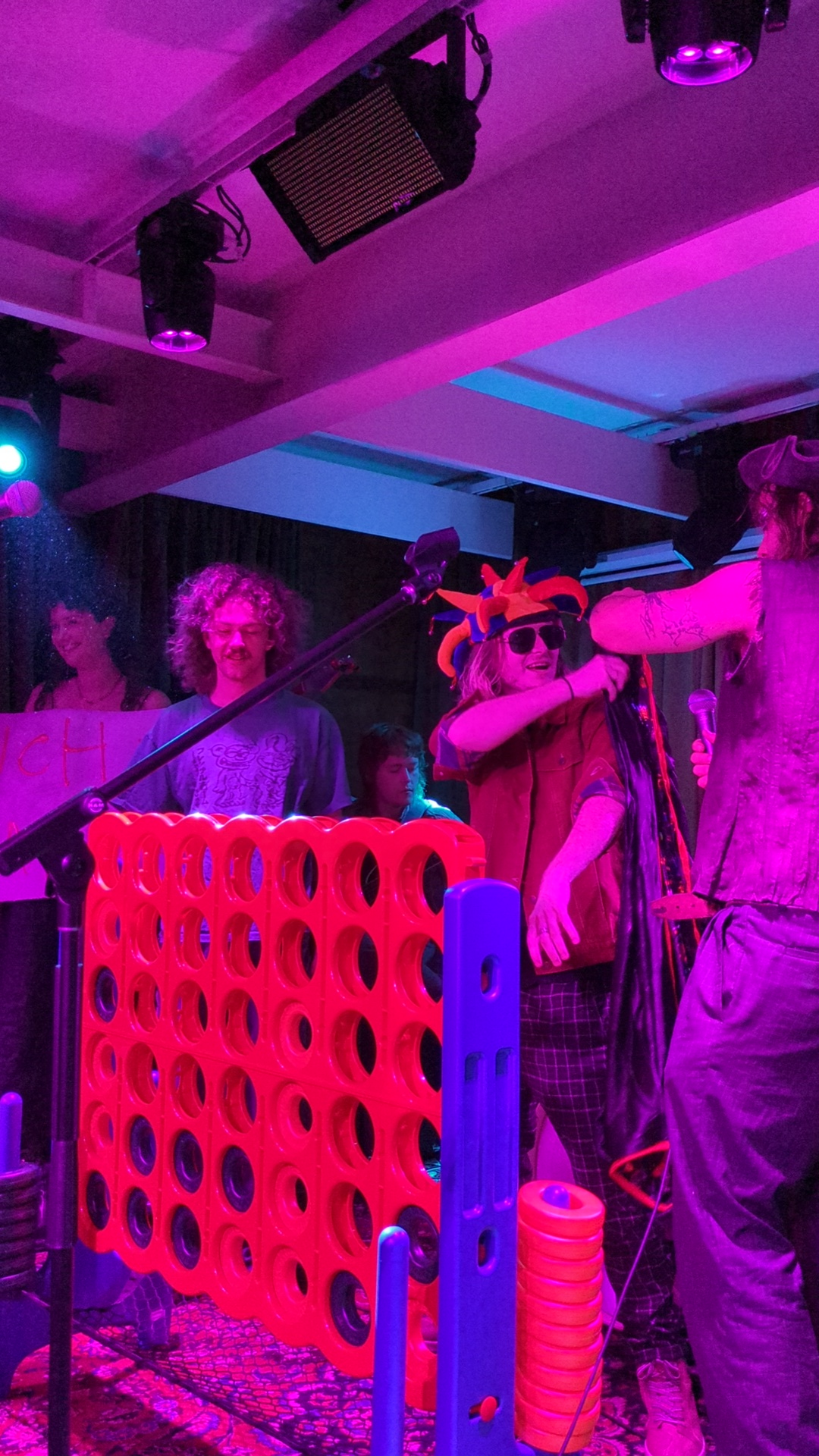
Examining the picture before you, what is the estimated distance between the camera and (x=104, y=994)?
2236mm

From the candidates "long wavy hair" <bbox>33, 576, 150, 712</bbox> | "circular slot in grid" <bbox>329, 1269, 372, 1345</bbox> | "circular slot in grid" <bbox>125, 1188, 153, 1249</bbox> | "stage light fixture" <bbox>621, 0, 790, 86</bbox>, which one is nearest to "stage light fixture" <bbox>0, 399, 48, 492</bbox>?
"long wavy hair" <bbox>33, 576, 150, 712</bbox>

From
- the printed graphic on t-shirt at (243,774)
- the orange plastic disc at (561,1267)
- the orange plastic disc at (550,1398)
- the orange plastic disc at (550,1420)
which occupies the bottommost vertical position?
the orange plastic disc at (550,1420)

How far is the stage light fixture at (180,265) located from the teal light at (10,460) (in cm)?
102

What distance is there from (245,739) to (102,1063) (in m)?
0.98

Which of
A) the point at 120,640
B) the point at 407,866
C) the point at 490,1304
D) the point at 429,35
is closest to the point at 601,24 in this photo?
the point at 429,35

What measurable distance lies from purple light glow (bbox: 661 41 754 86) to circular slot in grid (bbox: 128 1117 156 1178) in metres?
2.09

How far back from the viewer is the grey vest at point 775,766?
1.63 m

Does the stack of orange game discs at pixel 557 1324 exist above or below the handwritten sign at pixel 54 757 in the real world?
below

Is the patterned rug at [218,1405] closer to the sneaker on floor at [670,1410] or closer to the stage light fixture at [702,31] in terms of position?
the sneaker on floor at [670,1410]

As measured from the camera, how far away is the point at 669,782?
216 centimetres

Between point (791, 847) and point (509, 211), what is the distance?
2070 millimetres

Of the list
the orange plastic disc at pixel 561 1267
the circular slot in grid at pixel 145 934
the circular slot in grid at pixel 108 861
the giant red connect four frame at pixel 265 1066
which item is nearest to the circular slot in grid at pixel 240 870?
the giant red connect four frame at pixel 265 1066

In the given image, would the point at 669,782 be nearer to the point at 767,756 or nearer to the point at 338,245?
the point at 767,756

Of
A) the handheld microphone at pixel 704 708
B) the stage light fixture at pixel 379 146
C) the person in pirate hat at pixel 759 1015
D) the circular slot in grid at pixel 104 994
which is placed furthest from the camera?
the stage light fixture at pixel 379 146
